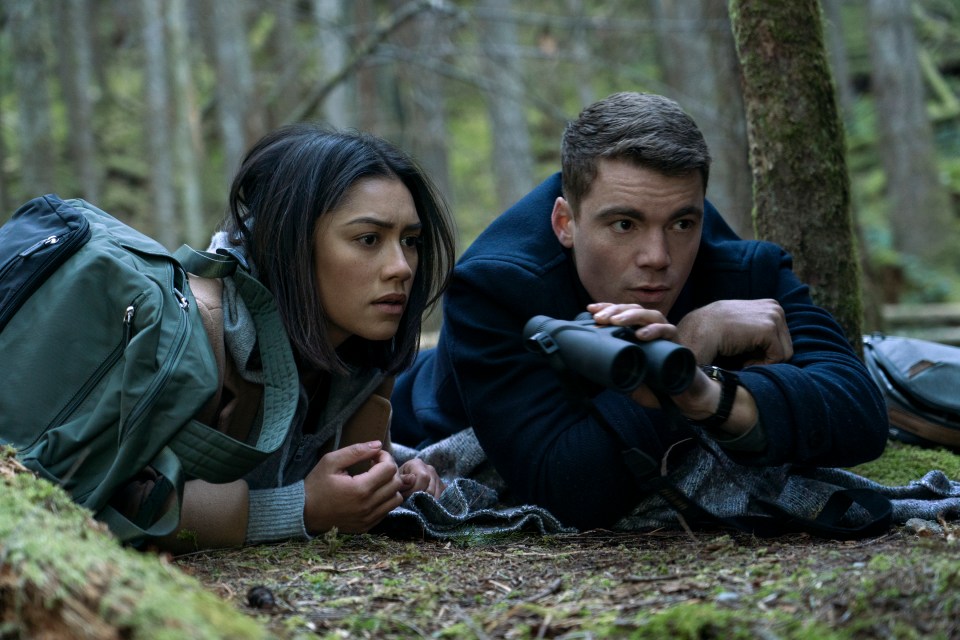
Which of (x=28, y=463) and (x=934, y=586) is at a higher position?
(x=28, y=463)

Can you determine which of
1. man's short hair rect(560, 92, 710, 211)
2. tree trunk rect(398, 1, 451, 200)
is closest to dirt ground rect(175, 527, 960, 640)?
man's short hair rect(560, 92, 710, 211)

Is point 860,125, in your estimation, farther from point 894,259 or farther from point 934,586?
point 934,586

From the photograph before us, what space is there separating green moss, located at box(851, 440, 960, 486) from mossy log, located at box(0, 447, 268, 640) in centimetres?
281

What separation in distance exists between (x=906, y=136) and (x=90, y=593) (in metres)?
17.9

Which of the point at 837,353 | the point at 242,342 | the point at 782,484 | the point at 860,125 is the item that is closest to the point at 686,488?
the point at 782,484

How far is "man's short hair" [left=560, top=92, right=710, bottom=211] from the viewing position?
323 cm

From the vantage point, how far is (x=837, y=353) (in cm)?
326

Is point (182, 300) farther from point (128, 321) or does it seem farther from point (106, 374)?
point (106, 374)

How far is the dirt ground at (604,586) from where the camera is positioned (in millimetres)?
1962

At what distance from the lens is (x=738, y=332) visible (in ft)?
10.3

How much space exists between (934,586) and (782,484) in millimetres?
1216

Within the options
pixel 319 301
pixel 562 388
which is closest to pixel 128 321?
pixel 319 301

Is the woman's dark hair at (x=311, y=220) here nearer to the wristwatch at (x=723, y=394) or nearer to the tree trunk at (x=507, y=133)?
the wristwatch at (x=723, y=394)

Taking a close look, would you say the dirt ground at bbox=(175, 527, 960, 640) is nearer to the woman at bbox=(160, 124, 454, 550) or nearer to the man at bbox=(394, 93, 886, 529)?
the woman at bbox=(160, 124, 454, 550)
